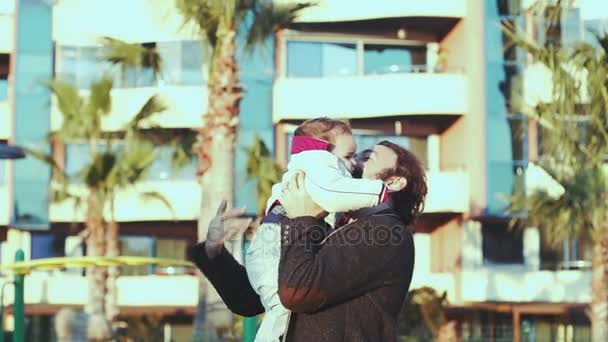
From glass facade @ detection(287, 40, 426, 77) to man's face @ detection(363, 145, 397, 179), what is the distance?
29.1 meters

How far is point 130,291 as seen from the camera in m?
33.1

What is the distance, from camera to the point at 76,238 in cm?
3441

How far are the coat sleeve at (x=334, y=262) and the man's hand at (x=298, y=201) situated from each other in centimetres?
→ 3

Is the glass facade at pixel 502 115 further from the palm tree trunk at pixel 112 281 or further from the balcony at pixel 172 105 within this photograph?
the palm tree trunk at pixel 112 281

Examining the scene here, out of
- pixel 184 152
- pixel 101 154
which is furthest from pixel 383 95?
pixel 101 154

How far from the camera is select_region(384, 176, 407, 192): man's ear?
3.83m

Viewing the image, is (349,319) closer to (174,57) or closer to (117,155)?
(117,155)

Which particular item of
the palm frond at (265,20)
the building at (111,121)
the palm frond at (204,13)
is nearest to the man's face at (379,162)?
the palm frond at (204,13)

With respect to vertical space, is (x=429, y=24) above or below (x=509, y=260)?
above

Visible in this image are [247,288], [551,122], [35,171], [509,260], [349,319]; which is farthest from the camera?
[35,171]

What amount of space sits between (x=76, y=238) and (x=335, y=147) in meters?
31.3

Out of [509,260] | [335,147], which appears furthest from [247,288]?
[509,260]

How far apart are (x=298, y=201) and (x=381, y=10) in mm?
28972

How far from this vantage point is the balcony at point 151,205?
1294 inches
